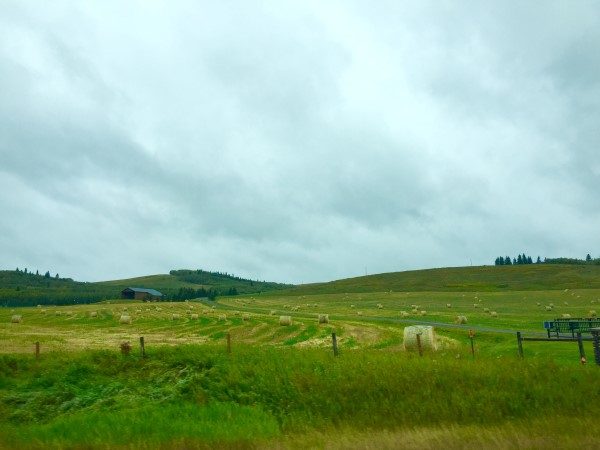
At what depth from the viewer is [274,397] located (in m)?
18.3

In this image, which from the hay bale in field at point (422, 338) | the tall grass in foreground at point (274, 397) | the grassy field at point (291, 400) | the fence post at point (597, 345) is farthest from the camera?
the hay bale in field at point (422, 338)

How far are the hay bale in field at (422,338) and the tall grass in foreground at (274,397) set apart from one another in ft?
25.0

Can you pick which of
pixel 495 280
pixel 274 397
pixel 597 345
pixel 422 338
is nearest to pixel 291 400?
pixel 274 397

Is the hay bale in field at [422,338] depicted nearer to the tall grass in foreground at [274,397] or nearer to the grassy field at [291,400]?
the grassy field at [291,400]

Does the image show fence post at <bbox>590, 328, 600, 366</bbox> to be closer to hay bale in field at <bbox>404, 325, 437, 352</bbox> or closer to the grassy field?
the grassy field

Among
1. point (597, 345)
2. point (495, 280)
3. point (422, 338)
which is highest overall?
point (495, 280)

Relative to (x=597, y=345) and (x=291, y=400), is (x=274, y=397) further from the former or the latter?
(x=597, y=345)

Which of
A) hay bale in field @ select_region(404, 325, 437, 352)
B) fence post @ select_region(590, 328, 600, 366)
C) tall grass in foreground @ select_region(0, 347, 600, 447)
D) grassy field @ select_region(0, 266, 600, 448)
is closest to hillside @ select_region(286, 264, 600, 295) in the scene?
hay bale in field @ select_region(404, 325, 437, 352)

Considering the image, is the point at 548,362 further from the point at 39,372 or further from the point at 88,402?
the point at 39,372

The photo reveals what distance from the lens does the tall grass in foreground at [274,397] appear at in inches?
599

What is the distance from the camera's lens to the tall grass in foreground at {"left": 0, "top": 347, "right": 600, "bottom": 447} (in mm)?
15211

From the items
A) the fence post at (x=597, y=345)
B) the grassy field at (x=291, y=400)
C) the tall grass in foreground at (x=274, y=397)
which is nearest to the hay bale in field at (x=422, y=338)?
the grassy field at (x=291, y=400)

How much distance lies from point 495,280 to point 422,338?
145701 millimetres

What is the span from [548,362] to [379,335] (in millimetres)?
24560
